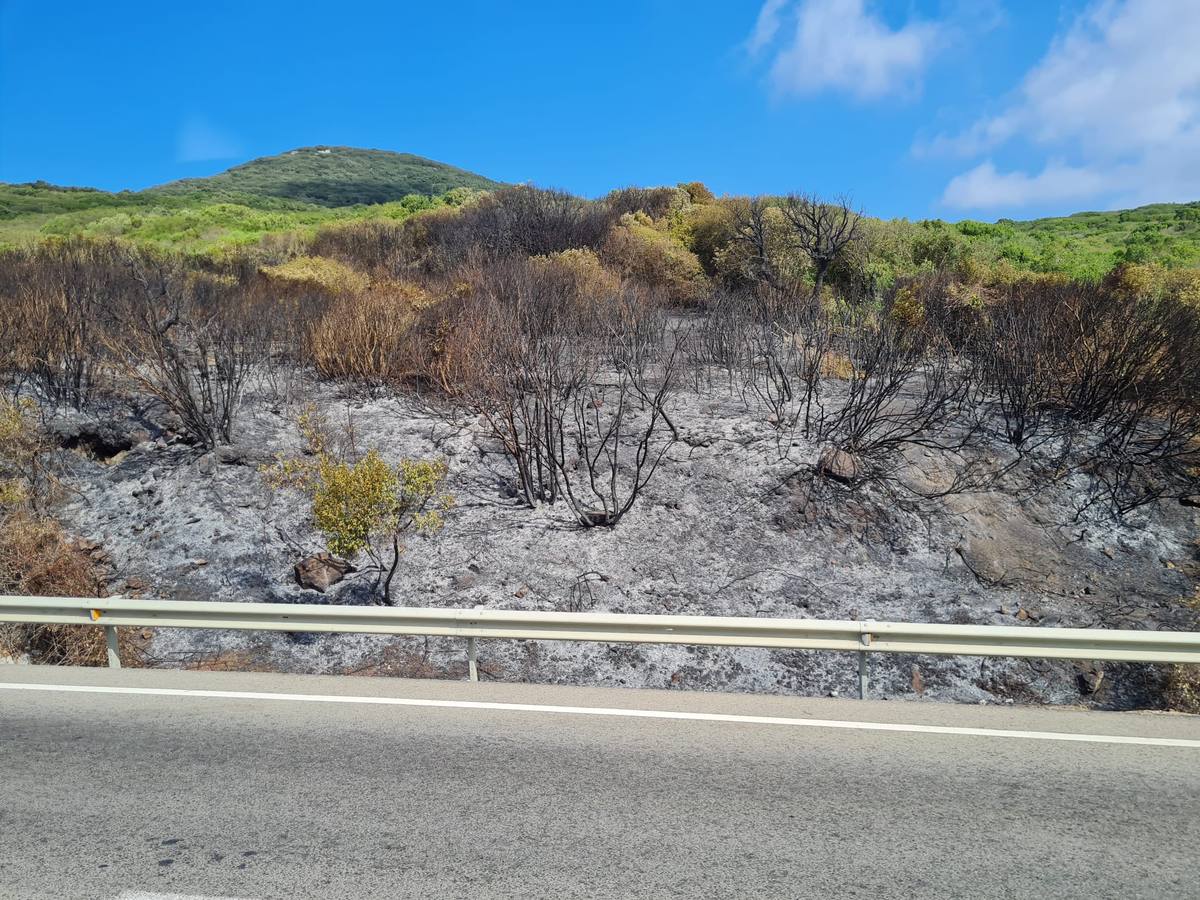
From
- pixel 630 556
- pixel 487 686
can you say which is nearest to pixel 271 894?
pixel 487 686

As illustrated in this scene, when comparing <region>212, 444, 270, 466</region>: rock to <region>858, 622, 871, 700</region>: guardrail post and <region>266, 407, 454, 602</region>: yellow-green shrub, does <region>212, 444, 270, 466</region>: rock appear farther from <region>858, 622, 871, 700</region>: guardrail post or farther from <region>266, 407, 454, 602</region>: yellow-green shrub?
<region>858, 622, 871, 700</region>: guardrail post

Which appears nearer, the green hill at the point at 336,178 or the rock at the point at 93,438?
the rock at the point at 93,438

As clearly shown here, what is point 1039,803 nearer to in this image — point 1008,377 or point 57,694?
point 57,694

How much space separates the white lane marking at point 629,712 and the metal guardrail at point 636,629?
0.86 metres

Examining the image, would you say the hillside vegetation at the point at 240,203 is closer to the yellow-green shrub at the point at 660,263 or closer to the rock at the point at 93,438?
the yellow-green shrub at the point at 660,263

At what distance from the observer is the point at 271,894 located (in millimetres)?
3510

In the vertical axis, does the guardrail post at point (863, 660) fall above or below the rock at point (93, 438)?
below

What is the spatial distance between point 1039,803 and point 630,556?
272 inches

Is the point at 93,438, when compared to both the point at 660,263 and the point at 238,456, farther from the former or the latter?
the point at 660,263

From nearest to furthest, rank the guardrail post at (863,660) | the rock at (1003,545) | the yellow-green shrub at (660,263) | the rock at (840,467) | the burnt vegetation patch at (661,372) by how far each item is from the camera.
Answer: the guardrail post at (863,660)
the rock at (1003,545)
the rock at (840,467)
the burnt vegetation patch at (661,372)
the yellow-green shrub at (660,263)

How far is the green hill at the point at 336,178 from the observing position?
78.6 meters

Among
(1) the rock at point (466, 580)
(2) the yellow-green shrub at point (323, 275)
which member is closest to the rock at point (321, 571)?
(1) the rock at point (466, 580)

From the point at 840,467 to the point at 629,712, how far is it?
720cm

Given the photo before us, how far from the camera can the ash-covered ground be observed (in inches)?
354
